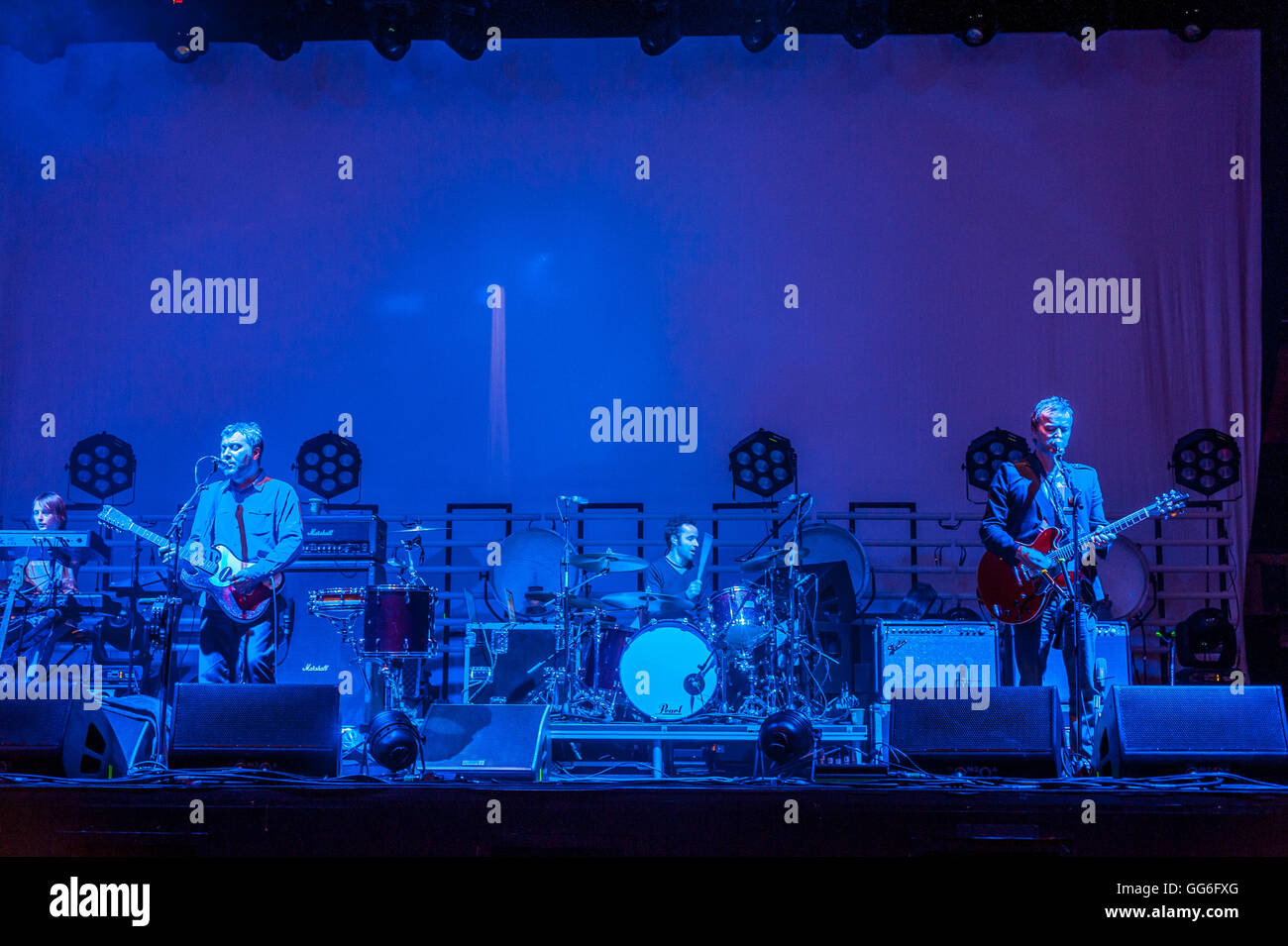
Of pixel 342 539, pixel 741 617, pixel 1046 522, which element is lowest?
pixel 741 617

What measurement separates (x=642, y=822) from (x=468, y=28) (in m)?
7.25

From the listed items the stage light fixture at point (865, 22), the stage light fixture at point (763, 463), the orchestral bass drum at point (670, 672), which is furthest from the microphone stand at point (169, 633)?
the stage light fixture at point (865, 22)

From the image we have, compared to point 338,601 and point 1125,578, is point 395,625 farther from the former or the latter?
point 1125,578

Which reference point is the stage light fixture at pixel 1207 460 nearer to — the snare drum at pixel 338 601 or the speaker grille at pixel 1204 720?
the speaker grille at pixel 1204 720

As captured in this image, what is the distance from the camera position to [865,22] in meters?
8.88

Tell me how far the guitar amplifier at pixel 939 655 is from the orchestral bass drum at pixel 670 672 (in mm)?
1062

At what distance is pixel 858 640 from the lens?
7.75m

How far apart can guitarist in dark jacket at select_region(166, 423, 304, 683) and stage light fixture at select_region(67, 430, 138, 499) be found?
3817 millimetres

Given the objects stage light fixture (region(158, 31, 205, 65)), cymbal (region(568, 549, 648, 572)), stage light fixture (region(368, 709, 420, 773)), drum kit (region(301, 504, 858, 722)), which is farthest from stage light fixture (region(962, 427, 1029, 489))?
stage light fixture (region(158, 31, 205, 65))

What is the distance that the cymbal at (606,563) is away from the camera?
6.86 m

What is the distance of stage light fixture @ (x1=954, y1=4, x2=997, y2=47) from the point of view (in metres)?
8.94

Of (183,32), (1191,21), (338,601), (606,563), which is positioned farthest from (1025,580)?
(183,32)

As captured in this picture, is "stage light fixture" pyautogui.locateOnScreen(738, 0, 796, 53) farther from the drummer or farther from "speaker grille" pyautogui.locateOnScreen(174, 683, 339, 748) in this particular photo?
"speaker grille" pyautogui.locateOnScreen(174, 683, 339, 748)
